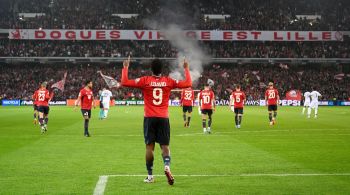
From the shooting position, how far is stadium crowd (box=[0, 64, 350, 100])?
221ft

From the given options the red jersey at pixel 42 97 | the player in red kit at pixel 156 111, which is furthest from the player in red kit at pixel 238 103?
the player in red kit at pixel 156 111

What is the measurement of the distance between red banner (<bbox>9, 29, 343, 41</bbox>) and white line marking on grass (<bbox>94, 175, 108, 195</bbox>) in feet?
203

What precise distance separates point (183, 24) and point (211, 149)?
5909cm

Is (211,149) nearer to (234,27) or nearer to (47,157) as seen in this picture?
(47,157)

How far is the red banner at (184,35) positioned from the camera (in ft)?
231

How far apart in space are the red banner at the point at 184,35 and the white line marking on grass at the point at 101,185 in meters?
62.0

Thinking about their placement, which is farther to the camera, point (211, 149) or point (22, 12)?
point (22, 12)

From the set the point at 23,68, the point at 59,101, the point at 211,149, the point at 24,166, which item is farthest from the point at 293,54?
the point at 24,166

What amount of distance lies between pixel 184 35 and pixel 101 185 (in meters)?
62.9

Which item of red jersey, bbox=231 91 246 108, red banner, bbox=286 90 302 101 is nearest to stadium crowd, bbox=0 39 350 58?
red banner, bbox=286 90 302 101

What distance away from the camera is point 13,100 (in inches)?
2596

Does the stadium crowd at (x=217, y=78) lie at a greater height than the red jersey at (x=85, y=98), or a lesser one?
greater

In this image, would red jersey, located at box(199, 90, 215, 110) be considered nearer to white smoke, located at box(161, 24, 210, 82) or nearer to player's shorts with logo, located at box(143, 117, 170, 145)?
player's shorts with logo, located at box(143, 117, 170, 145)

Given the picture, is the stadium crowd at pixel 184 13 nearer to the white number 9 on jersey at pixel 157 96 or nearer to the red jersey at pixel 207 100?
the red jersey at pixel 207 100
